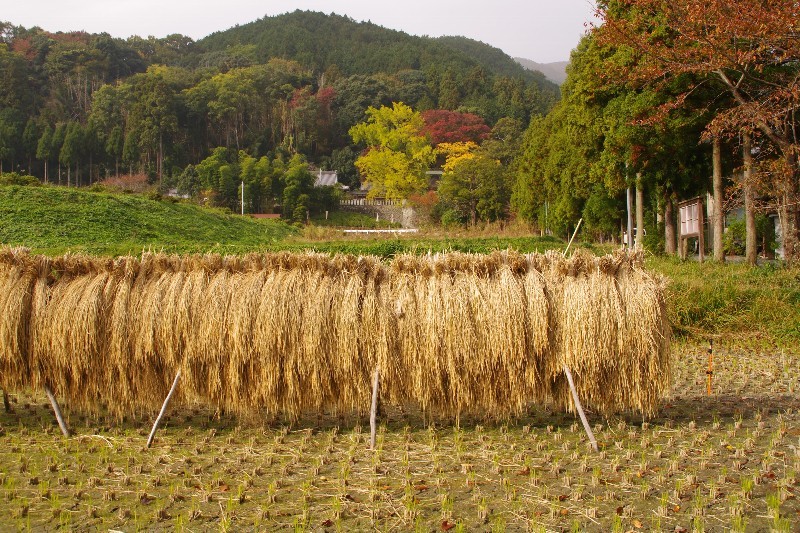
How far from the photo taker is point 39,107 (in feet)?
277

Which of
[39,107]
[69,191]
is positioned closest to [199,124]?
[39,107]

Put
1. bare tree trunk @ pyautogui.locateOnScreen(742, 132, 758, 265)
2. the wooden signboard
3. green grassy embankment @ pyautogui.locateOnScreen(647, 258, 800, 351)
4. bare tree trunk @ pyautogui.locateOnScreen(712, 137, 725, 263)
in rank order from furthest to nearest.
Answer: bare tree trunk @ pyautogui.locateOnScreen(712, 137, 725, 263) → the wooden signboard → bare tree trunk @ pyautogui.locateOnScreen(742, 132, 758, 265) → green grassy embankment @ pyautogui.locateOnScreen(647, 258, 800, 351)

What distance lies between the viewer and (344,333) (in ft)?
24.9

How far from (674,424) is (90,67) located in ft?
345

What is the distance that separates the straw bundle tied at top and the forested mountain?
5217cm

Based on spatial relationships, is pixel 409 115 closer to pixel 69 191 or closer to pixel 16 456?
pixel 69 191

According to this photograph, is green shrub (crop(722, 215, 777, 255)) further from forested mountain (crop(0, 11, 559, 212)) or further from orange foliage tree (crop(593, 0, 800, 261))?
forested mountain (crop(0, 11, 559, 212))

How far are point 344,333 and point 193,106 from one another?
81.3 meters

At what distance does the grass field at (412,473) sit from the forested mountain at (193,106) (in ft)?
174

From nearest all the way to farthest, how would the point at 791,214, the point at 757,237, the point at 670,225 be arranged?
the point at 791,214 → the point at 757,237 → the point at 670,225

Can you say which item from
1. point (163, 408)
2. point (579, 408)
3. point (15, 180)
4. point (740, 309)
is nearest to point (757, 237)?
point (740, 309)

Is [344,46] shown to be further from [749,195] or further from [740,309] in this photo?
[740,309]

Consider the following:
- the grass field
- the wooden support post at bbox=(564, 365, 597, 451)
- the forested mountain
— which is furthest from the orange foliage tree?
the forested mountain

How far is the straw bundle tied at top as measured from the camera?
749cm
